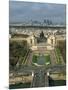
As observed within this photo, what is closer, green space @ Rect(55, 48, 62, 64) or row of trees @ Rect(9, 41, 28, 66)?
row of trees @ Rect(9, 41, 28, 66)

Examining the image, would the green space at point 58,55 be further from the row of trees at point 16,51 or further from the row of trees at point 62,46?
the row of trees at point 16,51

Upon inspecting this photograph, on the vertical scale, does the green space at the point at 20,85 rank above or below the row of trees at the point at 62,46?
below

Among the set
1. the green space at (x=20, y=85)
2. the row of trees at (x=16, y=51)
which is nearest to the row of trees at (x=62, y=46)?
the row of trees at (x=16, y=51)

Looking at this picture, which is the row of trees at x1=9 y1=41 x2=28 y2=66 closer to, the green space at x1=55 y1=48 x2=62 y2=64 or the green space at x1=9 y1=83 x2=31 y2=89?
the green space at x1=9 y1=83 x2=31 y2=89

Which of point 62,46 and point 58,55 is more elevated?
point 62,46

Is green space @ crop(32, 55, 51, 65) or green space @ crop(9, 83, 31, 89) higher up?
green space @ crop(32, 55, 51, 65)

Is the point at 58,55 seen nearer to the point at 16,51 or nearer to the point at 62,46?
the point at 62,46

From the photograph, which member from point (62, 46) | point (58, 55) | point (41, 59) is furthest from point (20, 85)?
point (62, 46)

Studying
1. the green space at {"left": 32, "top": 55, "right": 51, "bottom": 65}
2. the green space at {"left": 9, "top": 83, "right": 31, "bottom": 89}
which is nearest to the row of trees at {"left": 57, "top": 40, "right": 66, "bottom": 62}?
the green space at {"left": 32, "top": 55, "right": 51, "bottom": 65}

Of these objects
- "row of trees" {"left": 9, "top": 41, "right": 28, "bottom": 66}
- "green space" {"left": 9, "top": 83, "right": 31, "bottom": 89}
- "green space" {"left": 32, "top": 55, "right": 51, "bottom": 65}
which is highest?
"row of trees" {"left": 9, "top": 41, "right": 28, "bottom": 66}

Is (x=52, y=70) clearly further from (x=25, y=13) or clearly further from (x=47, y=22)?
(x=25, y=13)

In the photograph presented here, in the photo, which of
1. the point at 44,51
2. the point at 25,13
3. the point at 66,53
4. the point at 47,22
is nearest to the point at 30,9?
the point at 25,13
